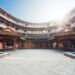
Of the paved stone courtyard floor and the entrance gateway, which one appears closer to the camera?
the paved stone courtyard floor

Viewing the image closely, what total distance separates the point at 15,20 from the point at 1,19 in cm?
783

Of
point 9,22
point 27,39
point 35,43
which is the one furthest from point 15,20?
point 35,43

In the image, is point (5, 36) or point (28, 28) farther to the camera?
point (28, 28)

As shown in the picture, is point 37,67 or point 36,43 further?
point 36,43

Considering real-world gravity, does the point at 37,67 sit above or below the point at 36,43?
below

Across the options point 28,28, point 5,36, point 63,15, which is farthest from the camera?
point 28,28

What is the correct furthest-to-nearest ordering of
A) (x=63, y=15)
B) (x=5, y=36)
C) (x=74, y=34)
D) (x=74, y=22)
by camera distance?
1. (x=63, y=15)
2. (x=74, y=22)
3. (x=5, y=36)
4. (x=74, y=34)

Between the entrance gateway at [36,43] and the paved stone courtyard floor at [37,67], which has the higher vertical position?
the entrance gateway at [36,43]

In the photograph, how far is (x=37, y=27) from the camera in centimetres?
3838

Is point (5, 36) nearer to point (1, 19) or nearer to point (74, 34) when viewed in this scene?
point (1, 19)

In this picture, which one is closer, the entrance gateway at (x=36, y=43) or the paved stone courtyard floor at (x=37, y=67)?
the paved stone courtyard floor at (x=37, y=67)

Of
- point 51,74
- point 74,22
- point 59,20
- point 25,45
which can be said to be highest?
point 59,20

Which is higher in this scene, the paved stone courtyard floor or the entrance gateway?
the entrance gateway

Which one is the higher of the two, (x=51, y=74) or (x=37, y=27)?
(x=37, y=27)
